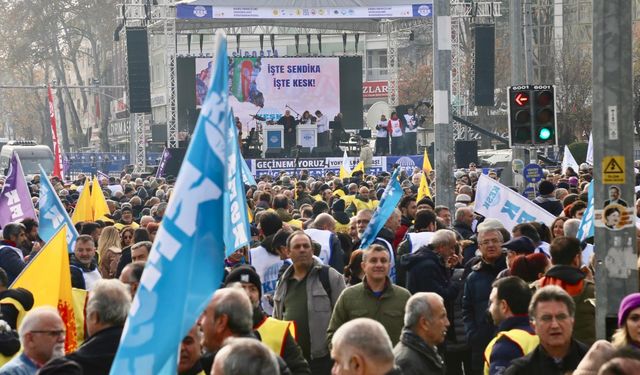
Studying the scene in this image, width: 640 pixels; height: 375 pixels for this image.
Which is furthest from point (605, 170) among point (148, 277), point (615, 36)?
point (148, 277)

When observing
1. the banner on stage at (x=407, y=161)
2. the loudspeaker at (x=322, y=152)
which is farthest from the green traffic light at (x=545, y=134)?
the loudspeaker at (x=322, y=152)

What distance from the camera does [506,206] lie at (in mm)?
15242

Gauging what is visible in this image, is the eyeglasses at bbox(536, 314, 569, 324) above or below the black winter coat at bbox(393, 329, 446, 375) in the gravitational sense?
above

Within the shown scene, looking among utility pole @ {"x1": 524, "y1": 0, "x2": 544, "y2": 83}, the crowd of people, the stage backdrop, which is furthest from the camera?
the stage backdrop

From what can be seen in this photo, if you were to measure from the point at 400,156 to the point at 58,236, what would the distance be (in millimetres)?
33474

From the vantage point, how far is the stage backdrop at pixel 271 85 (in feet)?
144

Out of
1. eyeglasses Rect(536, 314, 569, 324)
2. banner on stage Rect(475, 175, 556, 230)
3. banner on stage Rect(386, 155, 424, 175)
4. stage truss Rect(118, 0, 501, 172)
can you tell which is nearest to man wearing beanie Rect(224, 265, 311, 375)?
eyeglasses Rect(536, 314, 569, 324)

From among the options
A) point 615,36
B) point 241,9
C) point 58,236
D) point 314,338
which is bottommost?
point 314,338

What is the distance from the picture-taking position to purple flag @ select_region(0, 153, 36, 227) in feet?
55.1

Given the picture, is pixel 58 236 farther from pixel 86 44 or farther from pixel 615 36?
pixel 86 44

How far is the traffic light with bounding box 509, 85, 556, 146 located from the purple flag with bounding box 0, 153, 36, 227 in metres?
5.50

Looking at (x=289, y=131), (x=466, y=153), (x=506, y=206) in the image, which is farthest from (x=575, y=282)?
(x=289, y=131)

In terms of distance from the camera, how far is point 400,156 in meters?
42.3

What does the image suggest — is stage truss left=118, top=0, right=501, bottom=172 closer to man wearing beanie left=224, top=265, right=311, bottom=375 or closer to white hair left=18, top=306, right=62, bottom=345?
man wearing beanie left=224, top=265, right=311, bottom=375
